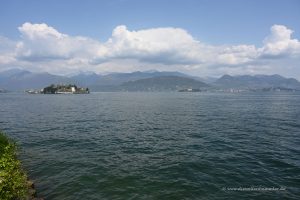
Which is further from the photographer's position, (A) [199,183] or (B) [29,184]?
(A) [199,183]

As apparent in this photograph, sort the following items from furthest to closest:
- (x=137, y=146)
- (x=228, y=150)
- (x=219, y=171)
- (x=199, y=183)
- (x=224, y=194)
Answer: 1. (x=137, y=146)
2. (x=228, y=150)
3. (x=219, y=171)
4. (x=199, y=183)
5. (x=224, y=194)

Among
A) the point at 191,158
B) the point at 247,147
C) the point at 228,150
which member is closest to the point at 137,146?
the point at 191,158

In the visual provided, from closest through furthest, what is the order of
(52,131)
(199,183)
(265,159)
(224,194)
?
(224,194), (199,183), (265,159), (52,131)

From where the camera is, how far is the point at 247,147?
44.6 meters

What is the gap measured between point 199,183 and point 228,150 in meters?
14.9

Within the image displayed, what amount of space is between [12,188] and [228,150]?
31904mm

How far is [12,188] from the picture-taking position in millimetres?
19672

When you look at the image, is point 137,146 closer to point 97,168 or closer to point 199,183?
point 97,168

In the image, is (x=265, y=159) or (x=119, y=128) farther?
(x=119, y=128)

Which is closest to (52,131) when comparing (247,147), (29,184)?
(29,184)

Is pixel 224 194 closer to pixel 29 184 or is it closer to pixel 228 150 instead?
pixel 228 150

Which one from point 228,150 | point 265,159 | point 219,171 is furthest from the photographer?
point 228,150

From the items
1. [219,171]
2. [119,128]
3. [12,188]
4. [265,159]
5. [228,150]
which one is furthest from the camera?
[119,128]

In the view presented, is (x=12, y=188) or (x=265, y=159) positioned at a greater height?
(x=12, y=188)
